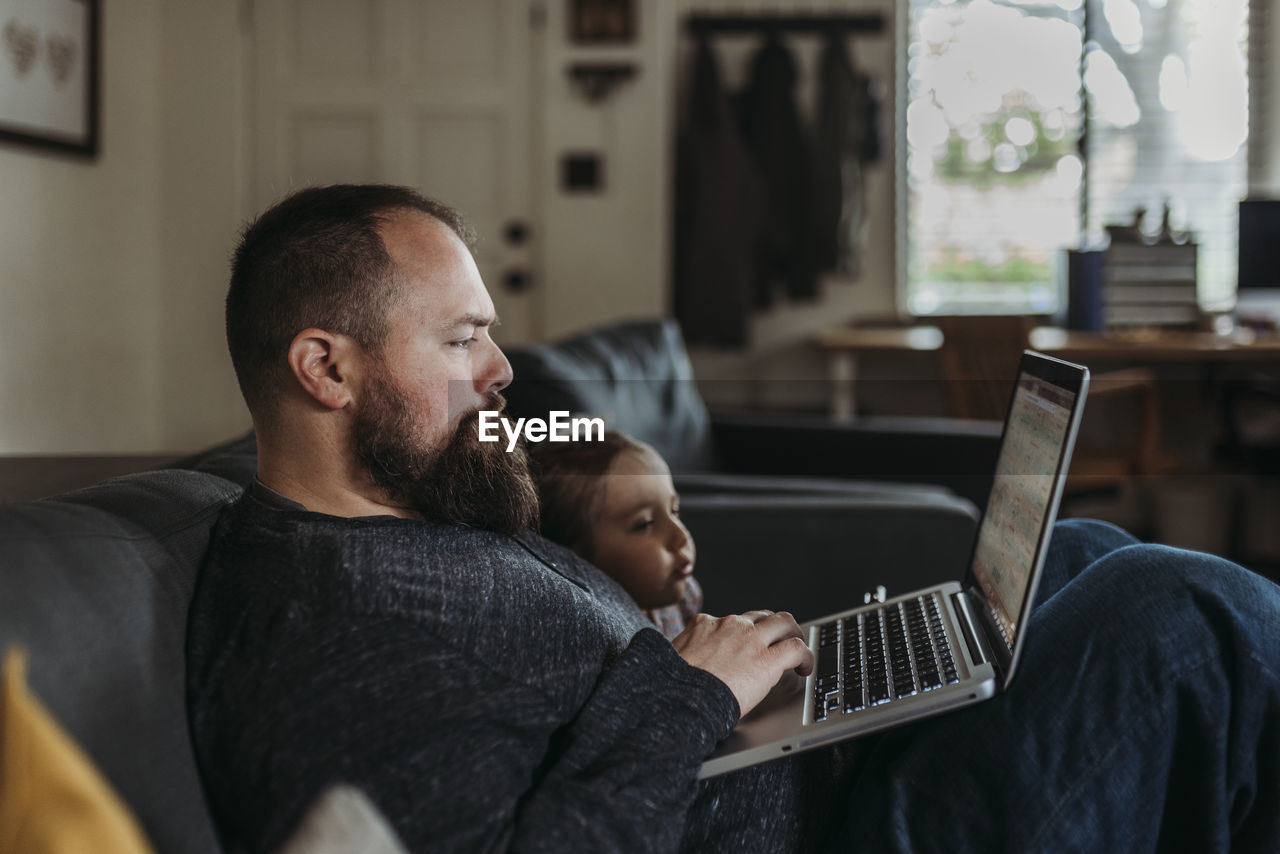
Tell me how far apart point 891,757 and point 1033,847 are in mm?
162

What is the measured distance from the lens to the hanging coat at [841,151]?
429 centimetres

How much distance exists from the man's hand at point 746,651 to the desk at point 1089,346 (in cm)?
252

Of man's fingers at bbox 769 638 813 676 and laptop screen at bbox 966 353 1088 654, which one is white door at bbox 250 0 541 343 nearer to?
laptop screen at bbox 966 353 1088 654

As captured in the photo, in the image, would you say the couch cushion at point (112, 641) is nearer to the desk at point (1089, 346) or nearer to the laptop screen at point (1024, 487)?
the laptop screen at point (1024, 487)

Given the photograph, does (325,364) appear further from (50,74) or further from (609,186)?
(609,186)

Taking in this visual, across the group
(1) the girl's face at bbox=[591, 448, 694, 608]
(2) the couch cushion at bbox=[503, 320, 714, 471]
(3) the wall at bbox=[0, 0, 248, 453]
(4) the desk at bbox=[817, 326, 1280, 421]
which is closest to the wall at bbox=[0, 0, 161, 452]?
(3) the wall at bbox=[0, 0, 248, 453]

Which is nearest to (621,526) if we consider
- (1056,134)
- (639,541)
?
(639,541)

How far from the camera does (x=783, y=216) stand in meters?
4.36

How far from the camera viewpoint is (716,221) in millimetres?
4273

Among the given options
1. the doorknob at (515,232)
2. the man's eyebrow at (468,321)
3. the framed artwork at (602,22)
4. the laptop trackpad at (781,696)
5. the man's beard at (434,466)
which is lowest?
Result: the laptop trackpad at (781,696)

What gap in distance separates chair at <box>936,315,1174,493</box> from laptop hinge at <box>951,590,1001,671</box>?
6.96 ft

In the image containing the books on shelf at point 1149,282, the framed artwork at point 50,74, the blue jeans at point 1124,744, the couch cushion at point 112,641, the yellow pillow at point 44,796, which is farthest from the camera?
the books on shelf at point 1149,282

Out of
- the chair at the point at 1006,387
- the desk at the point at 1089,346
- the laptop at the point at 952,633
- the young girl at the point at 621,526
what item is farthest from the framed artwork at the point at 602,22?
the laptop at the point at 952,633

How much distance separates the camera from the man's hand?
983mm
